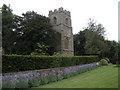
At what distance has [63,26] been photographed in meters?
43.5

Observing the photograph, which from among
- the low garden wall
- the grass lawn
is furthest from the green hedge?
the grass lawn

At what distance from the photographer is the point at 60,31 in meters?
43.2

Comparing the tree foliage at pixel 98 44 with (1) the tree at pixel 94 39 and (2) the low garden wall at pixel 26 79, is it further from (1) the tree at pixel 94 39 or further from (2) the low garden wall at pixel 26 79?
(2) the low garden wall at pixel 26 79

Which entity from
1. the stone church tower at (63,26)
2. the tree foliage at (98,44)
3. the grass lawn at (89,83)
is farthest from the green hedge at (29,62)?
the stone church tower at (63,26)

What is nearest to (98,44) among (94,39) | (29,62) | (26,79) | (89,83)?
(94,39)

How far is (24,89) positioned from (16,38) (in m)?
30.3

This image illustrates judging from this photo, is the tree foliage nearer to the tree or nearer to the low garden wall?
the tree

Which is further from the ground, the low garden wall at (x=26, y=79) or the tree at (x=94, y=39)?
the tree at (x=94, y=39)

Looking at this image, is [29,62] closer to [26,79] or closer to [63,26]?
[26,79]

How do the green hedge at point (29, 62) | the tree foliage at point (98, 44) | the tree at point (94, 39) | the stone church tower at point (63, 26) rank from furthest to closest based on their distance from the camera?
the stone church tower at point (63, 26) → the tree at point (94, 39) → the tree foliage at point (98, 44) → the green hedge at point (29, 62)

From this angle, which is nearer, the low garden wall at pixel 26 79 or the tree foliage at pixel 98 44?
the low garden wall at pixel 26 79

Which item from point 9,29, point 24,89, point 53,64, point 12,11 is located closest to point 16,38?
point 9,29

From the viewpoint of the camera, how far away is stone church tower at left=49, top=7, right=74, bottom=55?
4303cm

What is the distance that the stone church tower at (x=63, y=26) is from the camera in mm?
43031
